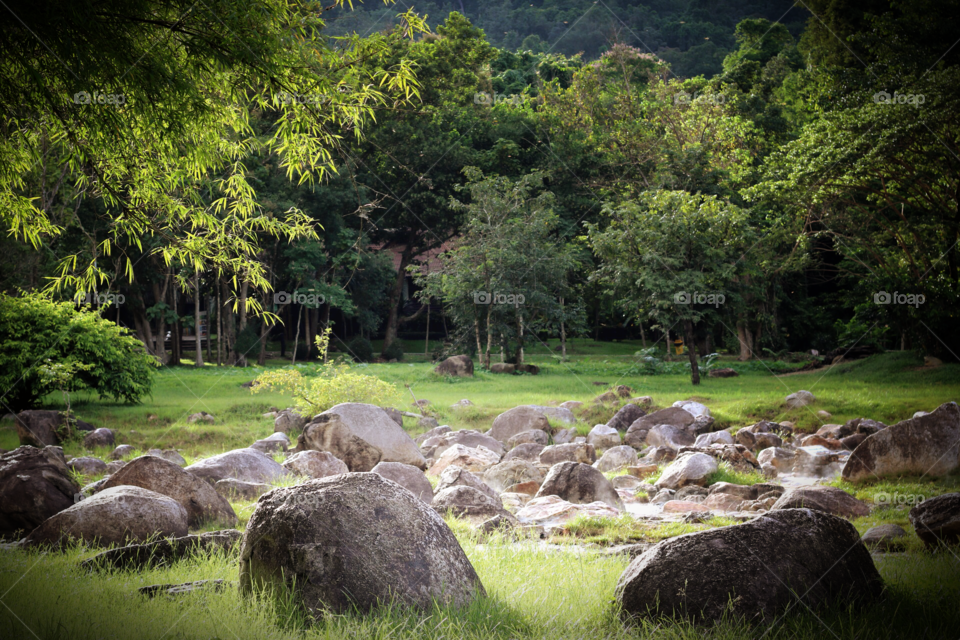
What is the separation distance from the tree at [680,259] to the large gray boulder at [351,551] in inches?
625

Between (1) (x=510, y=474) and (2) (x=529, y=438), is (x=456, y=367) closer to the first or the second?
(2) (x=529, y=438)

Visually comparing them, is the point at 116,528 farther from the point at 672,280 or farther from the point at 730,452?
the point at 672,280

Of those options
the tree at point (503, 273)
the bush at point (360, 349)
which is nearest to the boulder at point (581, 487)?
the tree at point (503, 273)

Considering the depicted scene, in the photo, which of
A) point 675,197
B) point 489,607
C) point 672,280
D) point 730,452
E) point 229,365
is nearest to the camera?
point 489,607

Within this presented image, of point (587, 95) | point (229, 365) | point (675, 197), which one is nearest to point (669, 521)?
point (675, 197)

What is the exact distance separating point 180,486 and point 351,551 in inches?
162

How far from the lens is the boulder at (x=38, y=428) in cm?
1162

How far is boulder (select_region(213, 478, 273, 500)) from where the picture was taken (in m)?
7.96

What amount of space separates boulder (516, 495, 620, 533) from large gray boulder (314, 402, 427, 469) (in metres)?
3.10

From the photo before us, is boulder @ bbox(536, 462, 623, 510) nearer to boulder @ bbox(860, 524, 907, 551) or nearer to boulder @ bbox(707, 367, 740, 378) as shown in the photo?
boulder @ bbox(860, 524, 907, 551)

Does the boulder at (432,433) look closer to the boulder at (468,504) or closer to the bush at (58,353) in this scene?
the boulder at (468,504)

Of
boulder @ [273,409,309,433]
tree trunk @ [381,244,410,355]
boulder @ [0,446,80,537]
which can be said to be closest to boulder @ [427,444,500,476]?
boulder @ [273,409,309,433]

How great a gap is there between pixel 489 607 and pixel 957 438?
8.07 metres

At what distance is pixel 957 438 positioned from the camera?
28.0 feet
